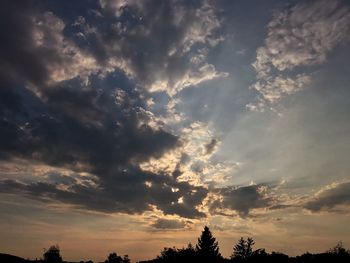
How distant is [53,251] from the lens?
15888 cm

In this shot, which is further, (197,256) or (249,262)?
(197,256)

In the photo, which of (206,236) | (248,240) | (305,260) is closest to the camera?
(305,260)

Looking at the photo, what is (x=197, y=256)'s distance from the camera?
60.6m

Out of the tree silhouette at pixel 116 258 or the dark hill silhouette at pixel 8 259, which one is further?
the tree silhouette at pixel 116 258

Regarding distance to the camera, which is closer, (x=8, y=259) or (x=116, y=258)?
(x=8, y=259)

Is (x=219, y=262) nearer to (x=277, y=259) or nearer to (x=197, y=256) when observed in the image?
(x=197, y=256)

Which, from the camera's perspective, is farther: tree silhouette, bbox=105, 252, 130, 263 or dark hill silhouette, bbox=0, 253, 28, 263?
tree silhouette, bbox=105, 252, 130, 263

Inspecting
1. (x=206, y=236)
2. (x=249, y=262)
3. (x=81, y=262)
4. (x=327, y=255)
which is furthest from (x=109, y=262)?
(x=327, y=255)

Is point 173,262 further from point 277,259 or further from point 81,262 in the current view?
point 81,262

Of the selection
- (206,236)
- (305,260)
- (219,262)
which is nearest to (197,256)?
(219,262)

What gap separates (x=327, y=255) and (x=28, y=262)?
47740 mm

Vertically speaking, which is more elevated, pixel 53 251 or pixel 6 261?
pixel 53 251

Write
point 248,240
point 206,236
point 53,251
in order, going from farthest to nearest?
point 53,251, point 248,240, point 206,236

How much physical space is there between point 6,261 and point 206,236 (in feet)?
254
